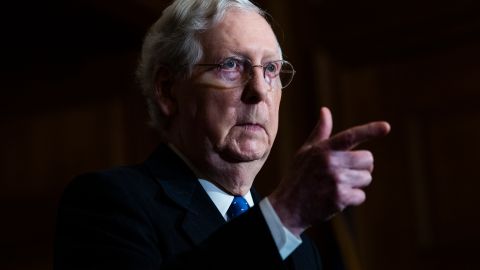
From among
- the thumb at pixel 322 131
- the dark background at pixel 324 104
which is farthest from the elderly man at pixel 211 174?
the dark background at pixel 324 104

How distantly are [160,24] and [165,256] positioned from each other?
33.1 inches

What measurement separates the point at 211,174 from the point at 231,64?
13.0 inches

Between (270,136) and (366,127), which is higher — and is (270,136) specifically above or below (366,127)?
below

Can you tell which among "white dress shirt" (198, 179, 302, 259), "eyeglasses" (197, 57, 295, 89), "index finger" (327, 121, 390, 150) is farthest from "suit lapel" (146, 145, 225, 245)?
"index finger" (327, 121, 390, 150)

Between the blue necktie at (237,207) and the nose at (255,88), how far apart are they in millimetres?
286

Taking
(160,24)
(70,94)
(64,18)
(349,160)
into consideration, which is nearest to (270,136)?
(160,24)

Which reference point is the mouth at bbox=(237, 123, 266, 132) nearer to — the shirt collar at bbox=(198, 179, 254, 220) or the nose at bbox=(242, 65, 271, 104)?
the nose at bbox=(242, 65, 271, 104)

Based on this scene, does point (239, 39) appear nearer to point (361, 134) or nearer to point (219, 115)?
point (219, 115)

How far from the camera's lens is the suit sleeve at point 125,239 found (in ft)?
5.52

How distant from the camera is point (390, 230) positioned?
4.71 metres

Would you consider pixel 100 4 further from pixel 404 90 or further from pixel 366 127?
pixel 366 127

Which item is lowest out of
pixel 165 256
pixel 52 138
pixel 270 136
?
pixel 52 138

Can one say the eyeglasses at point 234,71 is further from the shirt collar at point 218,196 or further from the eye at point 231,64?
the shirt collar at point 218,196

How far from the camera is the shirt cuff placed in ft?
5.45
